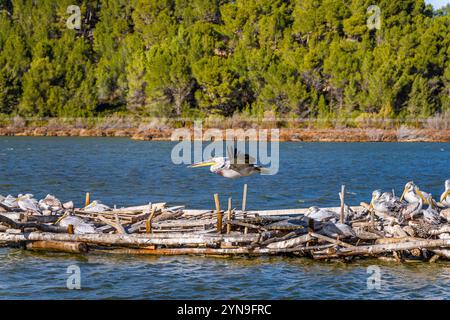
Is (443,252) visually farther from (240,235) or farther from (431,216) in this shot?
(240,235)

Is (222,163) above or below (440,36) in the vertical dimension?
below

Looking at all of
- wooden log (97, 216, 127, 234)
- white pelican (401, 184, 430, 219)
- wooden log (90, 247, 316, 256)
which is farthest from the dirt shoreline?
wooden log (90, 247, 316, 256)

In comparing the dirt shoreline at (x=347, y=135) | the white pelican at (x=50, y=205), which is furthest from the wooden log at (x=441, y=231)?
the dirt shoreline at (x=347, y=135)

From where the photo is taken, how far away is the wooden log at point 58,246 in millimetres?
15938

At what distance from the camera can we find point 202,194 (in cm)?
2836

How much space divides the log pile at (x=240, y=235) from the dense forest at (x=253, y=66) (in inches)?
2192

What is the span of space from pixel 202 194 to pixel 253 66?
46.6m

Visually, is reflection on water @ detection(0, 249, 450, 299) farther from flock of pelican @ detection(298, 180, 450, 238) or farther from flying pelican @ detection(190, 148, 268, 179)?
flying pelican @ detection(190, 148, 268, 179)

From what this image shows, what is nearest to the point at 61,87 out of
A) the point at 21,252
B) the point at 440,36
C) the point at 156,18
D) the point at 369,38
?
the point at 156,18

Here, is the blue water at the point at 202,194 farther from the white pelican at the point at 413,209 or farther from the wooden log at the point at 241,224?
the white pelican at the point at 413,209

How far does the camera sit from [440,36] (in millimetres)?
73938

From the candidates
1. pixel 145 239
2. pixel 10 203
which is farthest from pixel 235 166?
pixel 10 203
